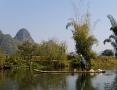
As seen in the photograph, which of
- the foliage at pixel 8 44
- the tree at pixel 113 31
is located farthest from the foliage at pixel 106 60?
the foliage at pixel 8 44

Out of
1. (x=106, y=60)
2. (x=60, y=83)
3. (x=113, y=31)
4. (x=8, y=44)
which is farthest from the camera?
(x=8, y=44)

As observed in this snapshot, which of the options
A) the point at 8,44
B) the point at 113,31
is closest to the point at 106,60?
the point at 113,31

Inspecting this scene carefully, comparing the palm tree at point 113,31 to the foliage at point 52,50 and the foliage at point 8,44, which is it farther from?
the foliage at point 8,44

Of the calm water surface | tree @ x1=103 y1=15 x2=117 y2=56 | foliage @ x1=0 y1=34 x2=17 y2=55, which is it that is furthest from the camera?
foliage @ x1=0 y1=34 x2=17 y2=55

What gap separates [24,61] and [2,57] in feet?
15.1

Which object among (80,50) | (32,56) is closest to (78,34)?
(80,50)

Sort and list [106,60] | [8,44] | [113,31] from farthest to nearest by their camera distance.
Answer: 1. [8,44]
2. [106,60]
3. [113,31]

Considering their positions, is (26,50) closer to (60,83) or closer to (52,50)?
(52,50)

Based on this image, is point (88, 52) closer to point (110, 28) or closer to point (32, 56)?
point (110, 28)

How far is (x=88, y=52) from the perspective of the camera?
1567 inches

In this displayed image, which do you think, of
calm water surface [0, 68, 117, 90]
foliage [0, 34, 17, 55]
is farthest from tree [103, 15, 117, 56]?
foliage [0, 34, 17, 55]

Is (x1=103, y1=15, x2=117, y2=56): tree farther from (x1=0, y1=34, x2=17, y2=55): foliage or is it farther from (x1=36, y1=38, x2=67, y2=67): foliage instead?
(x1=0, y1=34, x2=17, y2=55): foliage

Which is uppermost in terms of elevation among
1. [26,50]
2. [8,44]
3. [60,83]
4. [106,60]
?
[8,44]

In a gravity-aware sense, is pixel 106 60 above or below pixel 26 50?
below
